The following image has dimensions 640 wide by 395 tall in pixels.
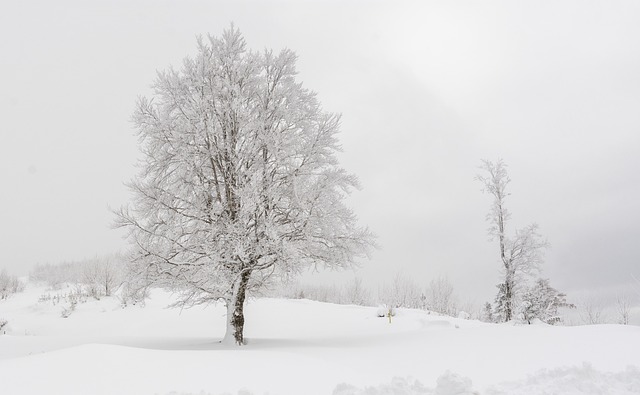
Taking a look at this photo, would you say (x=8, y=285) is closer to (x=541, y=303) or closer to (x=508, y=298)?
(x=508, y=298)

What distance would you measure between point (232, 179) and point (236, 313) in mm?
4203

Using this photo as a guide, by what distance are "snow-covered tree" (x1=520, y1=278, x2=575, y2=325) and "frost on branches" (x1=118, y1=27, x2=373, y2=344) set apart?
19.7 m

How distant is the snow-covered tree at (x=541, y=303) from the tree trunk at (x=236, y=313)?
69.6 ft

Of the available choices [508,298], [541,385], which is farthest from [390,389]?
[508,298]

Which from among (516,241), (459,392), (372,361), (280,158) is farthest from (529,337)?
(516,241)

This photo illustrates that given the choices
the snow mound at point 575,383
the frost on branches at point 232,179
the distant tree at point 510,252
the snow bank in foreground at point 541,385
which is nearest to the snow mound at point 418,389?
the snow bank in foreground at point 541,385

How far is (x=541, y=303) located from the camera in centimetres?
2888

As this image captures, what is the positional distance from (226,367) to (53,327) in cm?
1952

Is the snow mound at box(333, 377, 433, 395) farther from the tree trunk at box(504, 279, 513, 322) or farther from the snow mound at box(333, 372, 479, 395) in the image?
the tree trunk at box(504, 279, 513, 322)

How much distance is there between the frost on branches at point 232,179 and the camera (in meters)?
13.1

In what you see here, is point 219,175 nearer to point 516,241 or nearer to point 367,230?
point 367,230

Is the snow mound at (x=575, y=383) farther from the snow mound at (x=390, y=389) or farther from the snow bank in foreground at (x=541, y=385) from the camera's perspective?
the snow mound at (x=390, y=389)

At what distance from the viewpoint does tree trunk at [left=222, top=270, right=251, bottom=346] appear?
1346cm

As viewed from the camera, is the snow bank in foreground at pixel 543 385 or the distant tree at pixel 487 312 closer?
the snow bank in foreground at pixel 543 385
